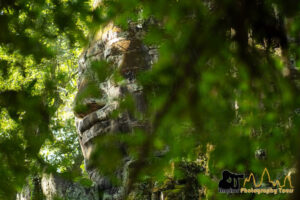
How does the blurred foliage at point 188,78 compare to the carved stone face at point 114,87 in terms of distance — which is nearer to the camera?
the blurred foliage at point 188,78

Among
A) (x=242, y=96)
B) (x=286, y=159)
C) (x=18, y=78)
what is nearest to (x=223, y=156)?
(x=242, y=96)

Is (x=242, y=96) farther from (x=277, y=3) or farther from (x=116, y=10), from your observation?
(x=116, y=10)

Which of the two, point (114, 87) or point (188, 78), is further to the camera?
point (114, 87)

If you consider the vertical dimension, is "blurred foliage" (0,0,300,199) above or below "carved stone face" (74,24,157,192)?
below

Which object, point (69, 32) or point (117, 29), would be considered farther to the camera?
point (117, 29)

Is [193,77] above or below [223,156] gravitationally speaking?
above

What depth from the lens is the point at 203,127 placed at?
8.74ft

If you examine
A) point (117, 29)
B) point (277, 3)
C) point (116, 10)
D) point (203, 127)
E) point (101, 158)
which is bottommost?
point (101, 158)

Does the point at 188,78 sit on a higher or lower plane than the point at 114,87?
lower

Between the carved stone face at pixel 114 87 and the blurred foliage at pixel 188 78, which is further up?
the carved stone face at pixel 114 87

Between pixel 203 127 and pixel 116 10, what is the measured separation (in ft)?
4.02

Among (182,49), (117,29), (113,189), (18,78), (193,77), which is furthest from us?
(18,78)

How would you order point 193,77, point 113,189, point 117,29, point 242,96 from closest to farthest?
point 193,77 < point 242,96 < point 113,189 < point 117,29

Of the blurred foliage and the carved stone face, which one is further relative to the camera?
the carved stone face
